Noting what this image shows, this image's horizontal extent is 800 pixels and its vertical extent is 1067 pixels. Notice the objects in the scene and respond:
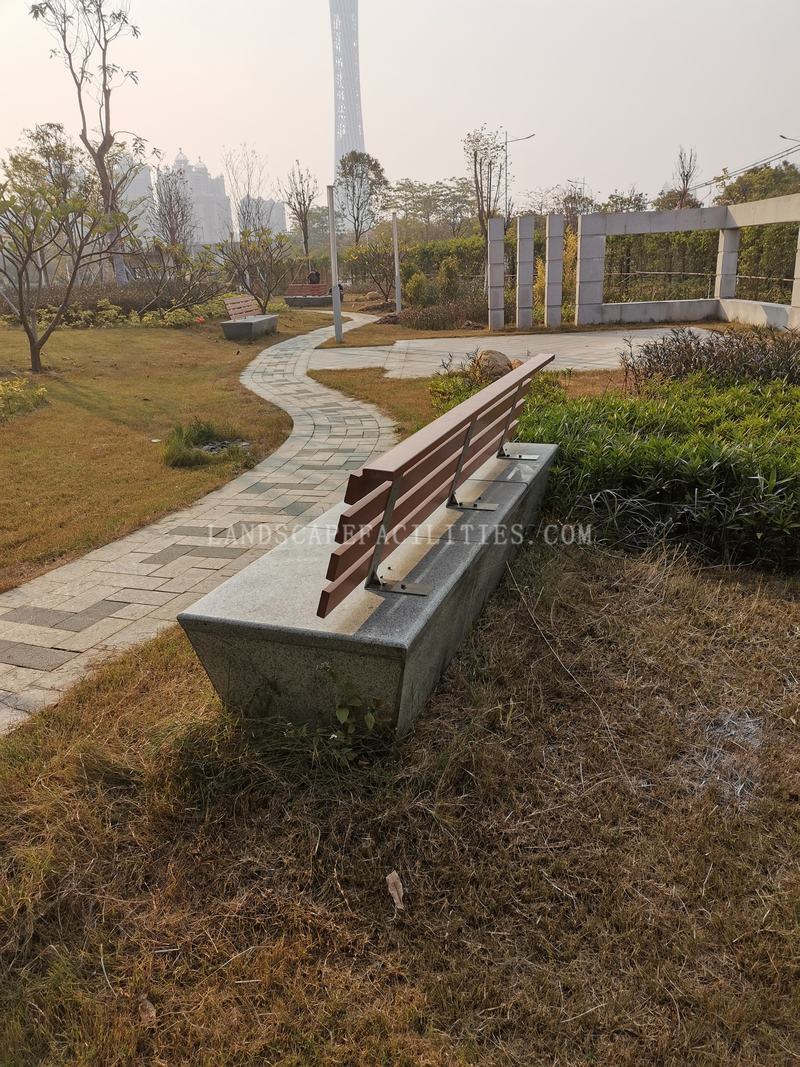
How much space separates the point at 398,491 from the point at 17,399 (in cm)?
878

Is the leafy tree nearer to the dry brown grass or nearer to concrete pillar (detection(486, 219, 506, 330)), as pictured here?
concrete pillar (detection(486, 219, 506, 330))

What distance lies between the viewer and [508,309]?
1909cm

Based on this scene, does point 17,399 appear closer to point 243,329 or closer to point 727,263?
point 243,329

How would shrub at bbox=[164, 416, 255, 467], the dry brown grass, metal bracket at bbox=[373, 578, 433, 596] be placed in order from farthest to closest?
shrub at bbox=[164, 416, 255, 467]
metal bracket at bbox=[373, 578, 433, 596]
the dry brown grass

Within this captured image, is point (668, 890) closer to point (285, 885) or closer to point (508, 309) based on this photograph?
point (285, 885)

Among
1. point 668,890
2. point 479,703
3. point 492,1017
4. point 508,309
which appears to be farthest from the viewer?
point 508,309

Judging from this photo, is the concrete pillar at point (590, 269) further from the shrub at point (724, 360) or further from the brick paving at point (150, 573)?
the brick paving at point (150, 573)

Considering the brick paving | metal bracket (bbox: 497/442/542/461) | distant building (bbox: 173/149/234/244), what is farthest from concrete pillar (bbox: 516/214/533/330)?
distant building (bbox: 173/149/234/244)

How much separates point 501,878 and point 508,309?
18.5 metres

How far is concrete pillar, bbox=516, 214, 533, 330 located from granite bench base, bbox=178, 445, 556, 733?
51.8ft

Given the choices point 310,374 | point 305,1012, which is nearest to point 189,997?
point 305,1012

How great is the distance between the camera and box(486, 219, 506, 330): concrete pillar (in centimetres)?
1708

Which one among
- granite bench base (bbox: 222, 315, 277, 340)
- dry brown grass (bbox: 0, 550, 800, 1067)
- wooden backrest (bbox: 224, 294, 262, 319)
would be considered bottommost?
dry brown grass (bbox: 0, 550, 800, 1067)

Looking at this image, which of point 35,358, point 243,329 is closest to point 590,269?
point 243,329
